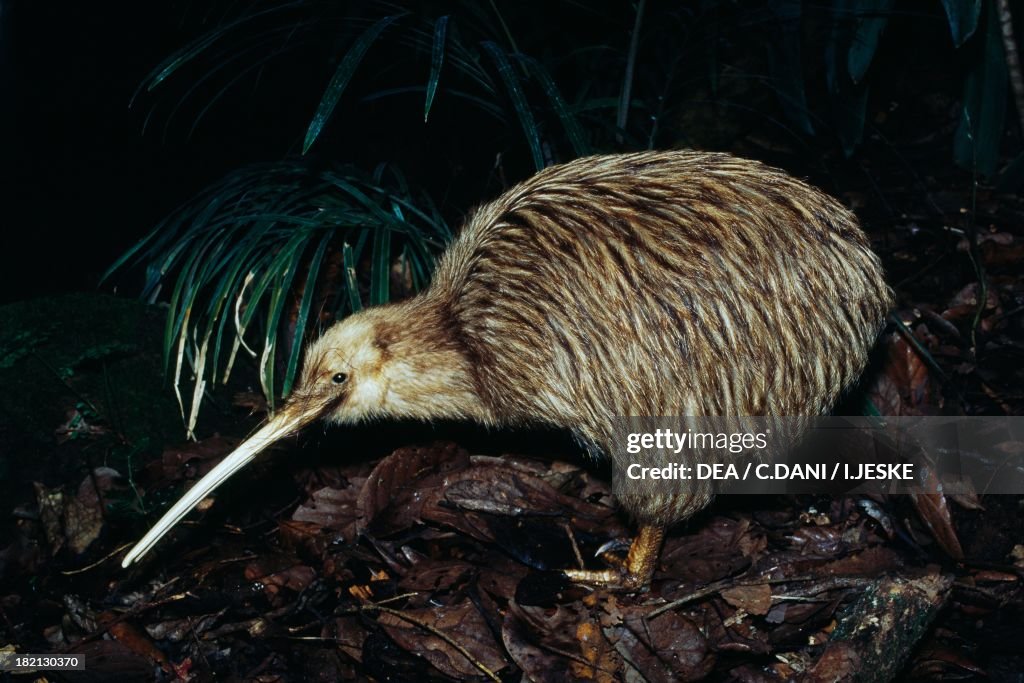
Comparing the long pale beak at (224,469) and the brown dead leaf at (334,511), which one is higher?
the long pale beak at (224,469)

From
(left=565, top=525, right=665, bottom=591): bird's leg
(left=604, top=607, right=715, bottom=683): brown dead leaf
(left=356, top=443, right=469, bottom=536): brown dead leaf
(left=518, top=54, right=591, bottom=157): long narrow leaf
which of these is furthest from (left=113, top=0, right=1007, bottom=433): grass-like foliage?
(left=604, top=607, right=715, bottom=683): brown dead leaf

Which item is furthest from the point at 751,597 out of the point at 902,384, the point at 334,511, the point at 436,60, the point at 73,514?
the point at 73,514

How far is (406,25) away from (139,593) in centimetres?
201

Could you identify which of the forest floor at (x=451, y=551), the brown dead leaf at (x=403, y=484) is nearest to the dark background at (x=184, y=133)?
the forest floor at (x=451, y=551)

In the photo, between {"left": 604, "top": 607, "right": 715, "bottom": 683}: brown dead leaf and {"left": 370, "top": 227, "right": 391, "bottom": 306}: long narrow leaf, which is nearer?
{"left": 604, "top": 607, "right": 715, "bottom": 683}: brown dead leaf

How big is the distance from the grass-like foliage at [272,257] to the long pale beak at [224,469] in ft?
1.71

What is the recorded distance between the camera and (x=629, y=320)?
219 centimetres

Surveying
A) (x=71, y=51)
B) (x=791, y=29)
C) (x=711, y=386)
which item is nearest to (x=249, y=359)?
(x=71, y=51)

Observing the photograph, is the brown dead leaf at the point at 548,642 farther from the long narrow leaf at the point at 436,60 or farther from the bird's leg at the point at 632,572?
the long narrow leaf at the point at 436,60

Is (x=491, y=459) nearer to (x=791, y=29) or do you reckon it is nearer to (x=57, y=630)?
(x=57, y=630)

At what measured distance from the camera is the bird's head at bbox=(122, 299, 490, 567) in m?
2.45

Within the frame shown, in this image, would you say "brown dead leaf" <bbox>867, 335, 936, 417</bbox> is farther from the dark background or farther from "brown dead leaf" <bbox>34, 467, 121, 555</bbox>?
"brown dead leaf" <bbox>34, 467, 121, 555</bbox>

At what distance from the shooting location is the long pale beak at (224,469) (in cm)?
229

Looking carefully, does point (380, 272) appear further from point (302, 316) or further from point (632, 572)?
point (632, 572)
